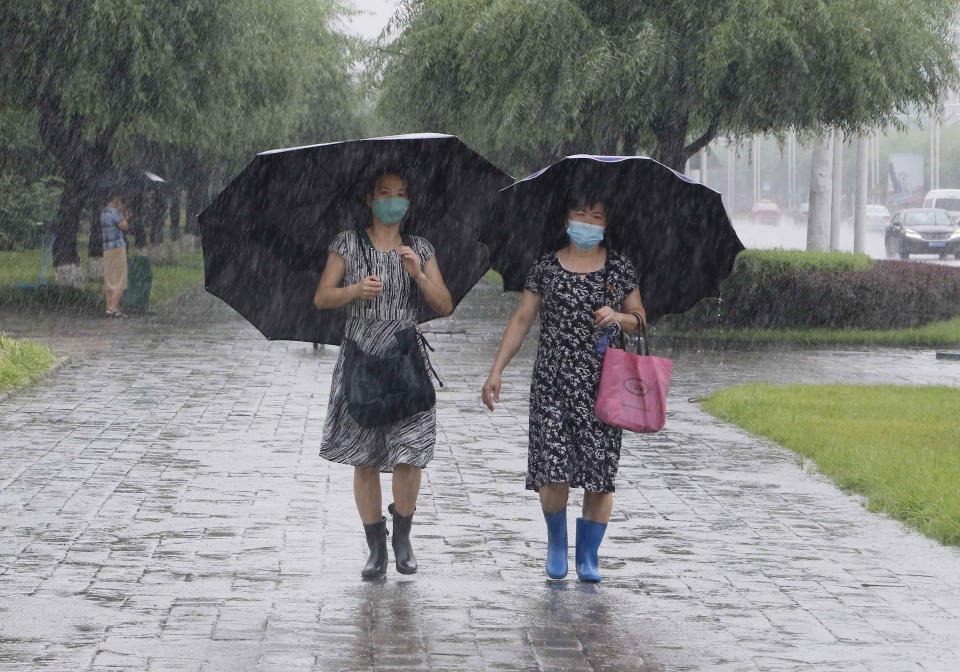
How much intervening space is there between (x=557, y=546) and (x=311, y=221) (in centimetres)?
180

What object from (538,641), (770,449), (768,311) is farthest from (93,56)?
(538,641)

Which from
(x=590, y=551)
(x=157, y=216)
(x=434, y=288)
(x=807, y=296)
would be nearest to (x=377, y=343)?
(x=434, y=288)

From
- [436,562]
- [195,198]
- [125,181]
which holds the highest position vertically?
[195,198]

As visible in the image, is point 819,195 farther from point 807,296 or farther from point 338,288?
point 338,288

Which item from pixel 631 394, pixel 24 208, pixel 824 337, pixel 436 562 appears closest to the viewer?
pixel 631 394

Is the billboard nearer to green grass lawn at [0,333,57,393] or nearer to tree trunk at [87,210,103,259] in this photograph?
tree trunk at [87,210,103,259]

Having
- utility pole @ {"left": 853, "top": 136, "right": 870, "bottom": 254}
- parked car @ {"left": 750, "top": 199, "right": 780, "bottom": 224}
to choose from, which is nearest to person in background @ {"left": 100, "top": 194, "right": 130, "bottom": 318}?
utility pole @ {"left": 853, "top": 136, "right": 870, "bottom": 254}

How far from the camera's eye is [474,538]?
772 cm

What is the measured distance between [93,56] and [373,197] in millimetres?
16882

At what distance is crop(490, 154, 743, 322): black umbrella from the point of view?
22.3ft

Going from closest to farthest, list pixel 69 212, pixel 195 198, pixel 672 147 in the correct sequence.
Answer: pixel 672 147 < pixel 69 212 < pixel 195 198

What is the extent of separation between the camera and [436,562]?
23.5 ft

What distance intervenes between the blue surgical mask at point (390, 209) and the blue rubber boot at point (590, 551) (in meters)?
1.54

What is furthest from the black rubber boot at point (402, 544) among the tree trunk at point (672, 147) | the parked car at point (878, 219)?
the parked car at point (878, 219)
